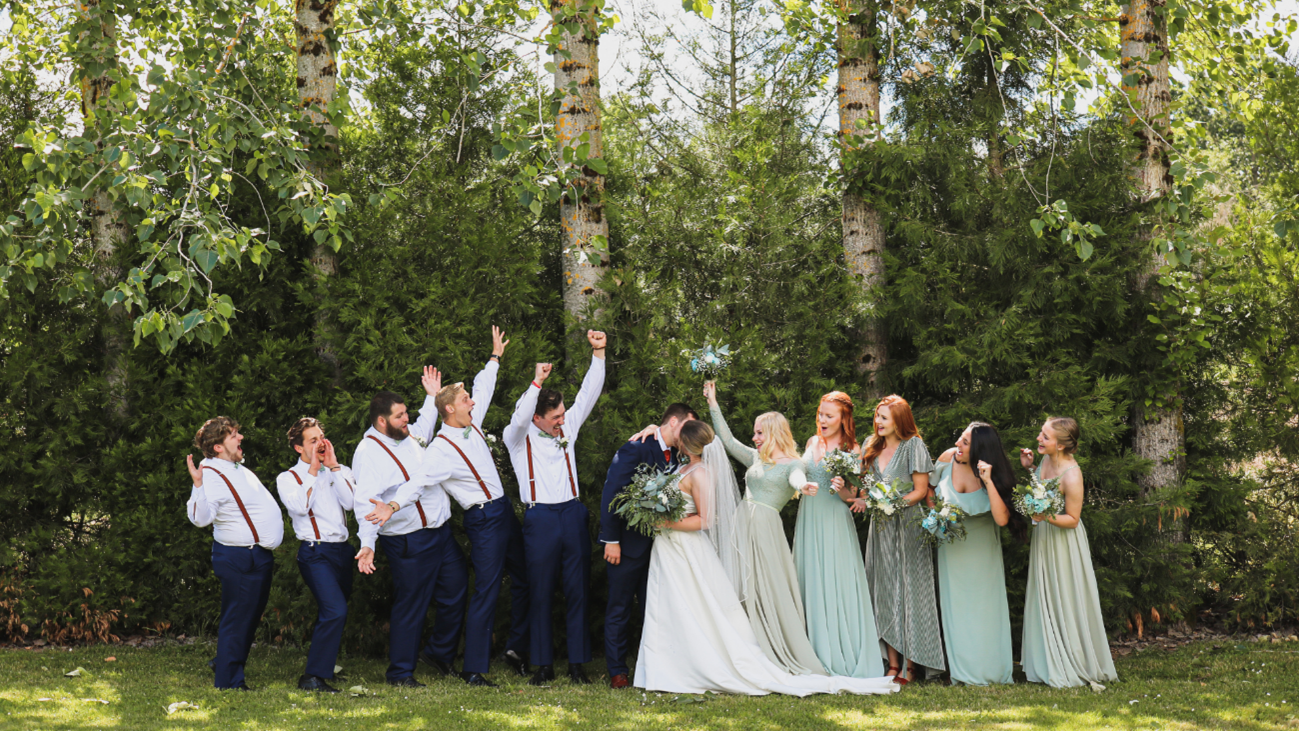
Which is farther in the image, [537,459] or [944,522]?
[537,459]

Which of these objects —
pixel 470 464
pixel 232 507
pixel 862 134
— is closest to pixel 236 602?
pixel 232 507

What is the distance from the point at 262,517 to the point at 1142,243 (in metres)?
7.02

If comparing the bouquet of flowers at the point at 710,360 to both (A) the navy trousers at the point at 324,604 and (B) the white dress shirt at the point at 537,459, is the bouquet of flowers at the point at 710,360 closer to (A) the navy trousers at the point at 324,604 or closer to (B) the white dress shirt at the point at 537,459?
(B) the white dress shirt at the point at 537,459

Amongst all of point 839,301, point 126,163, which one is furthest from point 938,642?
point 126,163

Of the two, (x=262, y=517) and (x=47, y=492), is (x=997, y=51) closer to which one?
(x=262, y=517)

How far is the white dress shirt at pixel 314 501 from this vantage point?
22.5 ft

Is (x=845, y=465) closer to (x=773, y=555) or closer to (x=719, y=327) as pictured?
(x=773, y=555)

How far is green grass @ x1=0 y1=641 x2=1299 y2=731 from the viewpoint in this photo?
5820mm

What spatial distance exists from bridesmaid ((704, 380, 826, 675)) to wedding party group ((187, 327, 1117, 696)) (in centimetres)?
1

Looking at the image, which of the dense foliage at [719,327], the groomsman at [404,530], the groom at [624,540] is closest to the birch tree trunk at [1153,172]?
the dense foliage at [719,327]

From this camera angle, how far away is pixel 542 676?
7207 mm

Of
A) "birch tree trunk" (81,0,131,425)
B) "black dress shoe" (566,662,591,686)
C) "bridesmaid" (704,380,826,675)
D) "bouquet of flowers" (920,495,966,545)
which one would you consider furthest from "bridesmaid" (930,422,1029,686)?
"birch tree trunk" (81,0,131,425)

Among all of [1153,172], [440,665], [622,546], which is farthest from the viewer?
[1153,172]

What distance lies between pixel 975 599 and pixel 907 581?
47 cm
